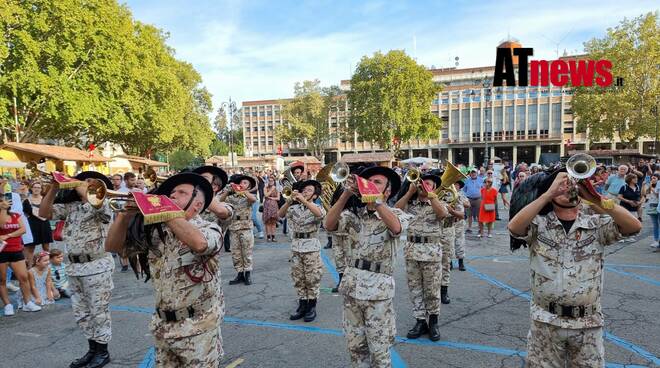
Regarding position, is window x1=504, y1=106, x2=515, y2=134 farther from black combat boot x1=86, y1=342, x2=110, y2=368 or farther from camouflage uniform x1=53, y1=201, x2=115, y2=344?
black combat boot x1=86, y1=342, x2=110, y2=368

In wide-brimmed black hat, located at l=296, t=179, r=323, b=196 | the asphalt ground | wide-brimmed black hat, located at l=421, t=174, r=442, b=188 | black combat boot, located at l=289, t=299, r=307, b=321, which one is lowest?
the asphalt ground

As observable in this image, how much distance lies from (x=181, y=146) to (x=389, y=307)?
45572 millimetres

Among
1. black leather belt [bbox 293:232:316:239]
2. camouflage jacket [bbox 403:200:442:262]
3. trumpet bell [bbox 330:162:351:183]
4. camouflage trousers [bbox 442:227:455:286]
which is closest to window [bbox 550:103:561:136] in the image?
camouflage trousers [bbox 442:227:455:286]

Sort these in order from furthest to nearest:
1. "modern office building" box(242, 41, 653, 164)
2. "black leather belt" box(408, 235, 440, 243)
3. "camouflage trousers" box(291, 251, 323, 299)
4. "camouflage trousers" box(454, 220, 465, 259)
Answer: "modern office building" box(242, 41, 653, 164)
"camouflage trousers" box(454, 220, 465, 259)
"camouflage trousers" box(291, 251, 323, 299)
"black leather belt" box(408, 235, 440, 243)

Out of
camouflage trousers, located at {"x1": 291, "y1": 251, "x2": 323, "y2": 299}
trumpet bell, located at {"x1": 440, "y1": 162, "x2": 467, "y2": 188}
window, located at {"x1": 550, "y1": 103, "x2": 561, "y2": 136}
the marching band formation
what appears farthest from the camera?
window, located at {"x1": 550, "y1": 103, "x2": 561, "y2": 136}

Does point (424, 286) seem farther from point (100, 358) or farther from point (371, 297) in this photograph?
point (100, 358)

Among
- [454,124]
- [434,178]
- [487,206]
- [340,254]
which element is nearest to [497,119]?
[454,124]

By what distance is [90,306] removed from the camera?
4812 mm

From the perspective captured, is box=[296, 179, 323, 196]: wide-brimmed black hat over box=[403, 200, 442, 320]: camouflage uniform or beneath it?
over

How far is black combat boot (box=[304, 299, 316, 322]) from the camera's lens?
6.11 meters

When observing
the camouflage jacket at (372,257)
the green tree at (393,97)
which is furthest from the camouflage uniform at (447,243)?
the green tree at (393,97)

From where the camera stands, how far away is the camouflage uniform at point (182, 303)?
309 cm

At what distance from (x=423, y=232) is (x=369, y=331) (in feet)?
7.39

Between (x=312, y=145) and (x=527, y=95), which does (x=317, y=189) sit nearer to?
(x=312, y=145)
